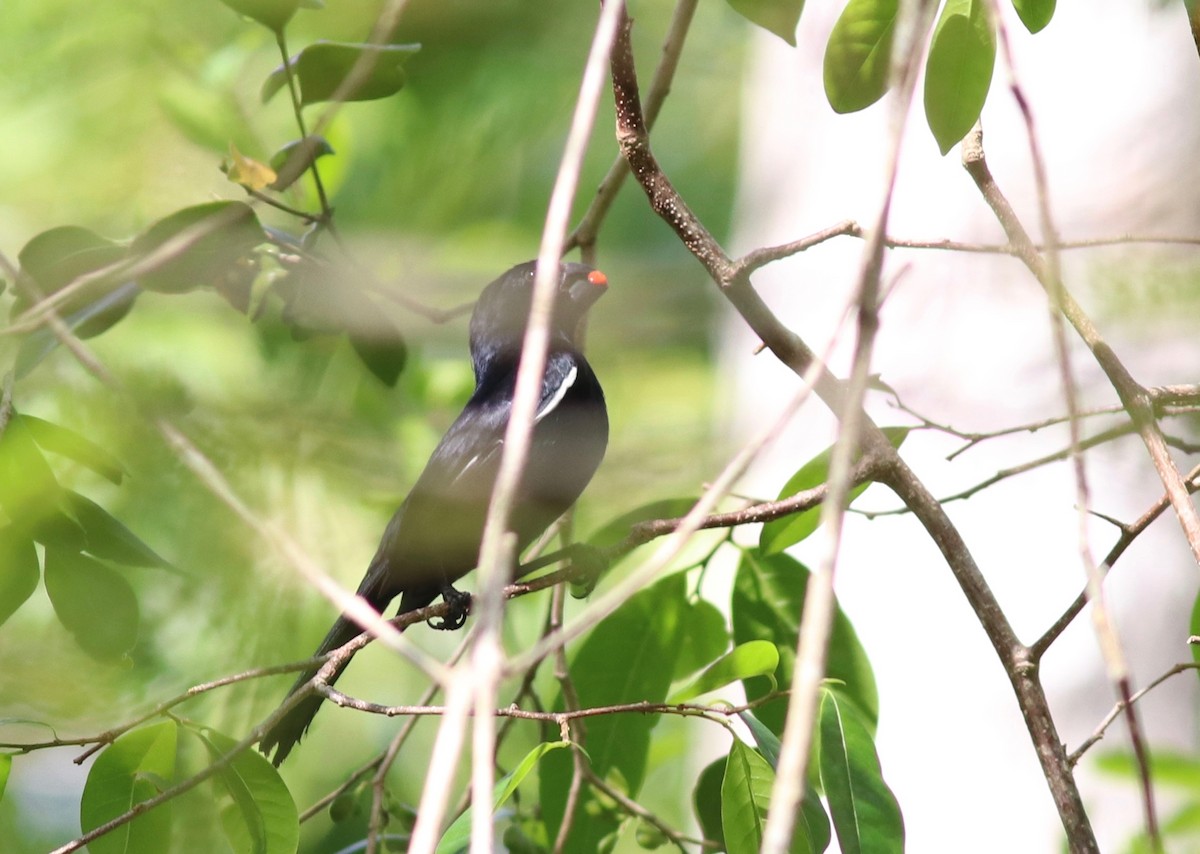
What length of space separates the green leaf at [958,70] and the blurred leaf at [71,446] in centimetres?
110

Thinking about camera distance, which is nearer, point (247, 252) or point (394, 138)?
point (247, 252)

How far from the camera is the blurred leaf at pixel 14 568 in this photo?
1.32 meters

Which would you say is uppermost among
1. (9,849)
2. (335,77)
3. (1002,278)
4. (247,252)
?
(335,77)

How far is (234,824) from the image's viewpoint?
4.70ft

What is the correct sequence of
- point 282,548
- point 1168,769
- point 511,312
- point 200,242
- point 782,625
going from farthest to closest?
point 511,312 < point 200,242 < point 782,625 < point 1168,769 < point 282,548

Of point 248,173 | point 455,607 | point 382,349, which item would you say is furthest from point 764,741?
point 248,173

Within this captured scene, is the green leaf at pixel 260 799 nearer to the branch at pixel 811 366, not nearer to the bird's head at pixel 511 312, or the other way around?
the branch at pixel 811 366

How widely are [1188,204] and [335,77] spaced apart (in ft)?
4.40

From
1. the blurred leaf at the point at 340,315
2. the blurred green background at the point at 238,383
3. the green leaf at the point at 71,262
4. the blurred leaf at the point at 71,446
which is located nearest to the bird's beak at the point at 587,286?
the blurred green background at the point at 238,383

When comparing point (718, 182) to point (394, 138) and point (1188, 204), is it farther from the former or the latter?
point (1188, 204)

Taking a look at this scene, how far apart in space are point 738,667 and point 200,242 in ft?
3.57

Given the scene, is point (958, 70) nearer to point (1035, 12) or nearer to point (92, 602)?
point (1035, 12)

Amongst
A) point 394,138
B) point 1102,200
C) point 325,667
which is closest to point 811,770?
point 325,667

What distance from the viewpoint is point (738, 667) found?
1.36m
